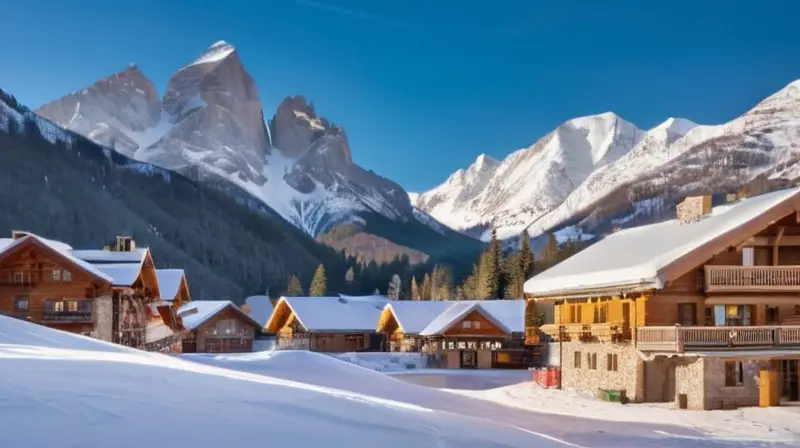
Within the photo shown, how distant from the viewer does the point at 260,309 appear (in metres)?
143

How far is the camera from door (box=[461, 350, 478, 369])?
80875 mm

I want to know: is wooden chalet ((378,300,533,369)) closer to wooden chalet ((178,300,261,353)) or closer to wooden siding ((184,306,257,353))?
wooden siding ((184,306,257,353))

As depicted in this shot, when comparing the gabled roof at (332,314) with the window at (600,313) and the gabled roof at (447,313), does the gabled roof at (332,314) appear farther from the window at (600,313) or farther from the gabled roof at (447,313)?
the window at (600,313)

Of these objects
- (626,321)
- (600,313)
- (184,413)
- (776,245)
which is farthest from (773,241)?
(184,413)

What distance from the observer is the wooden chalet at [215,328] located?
9162 cm

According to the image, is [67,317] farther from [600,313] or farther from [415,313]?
[415,313]

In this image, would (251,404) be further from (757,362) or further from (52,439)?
(757,362)

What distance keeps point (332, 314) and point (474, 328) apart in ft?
65.2

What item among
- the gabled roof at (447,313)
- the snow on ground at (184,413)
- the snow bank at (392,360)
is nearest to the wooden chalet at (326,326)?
the gabled roof at (447,313)

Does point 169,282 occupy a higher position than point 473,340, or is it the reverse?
point 169,282

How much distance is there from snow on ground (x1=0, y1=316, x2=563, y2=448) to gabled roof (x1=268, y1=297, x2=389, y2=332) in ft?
232

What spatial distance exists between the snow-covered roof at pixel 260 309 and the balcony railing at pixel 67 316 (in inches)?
2954

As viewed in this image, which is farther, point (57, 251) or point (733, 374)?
point (57, 251)

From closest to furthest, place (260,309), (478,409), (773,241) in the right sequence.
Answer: (478,409) → (773,241) → (260,309)
